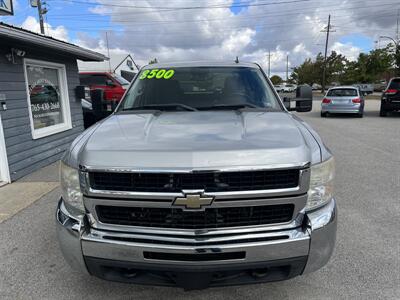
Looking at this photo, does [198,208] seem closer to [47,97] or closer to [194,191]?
[194,191]

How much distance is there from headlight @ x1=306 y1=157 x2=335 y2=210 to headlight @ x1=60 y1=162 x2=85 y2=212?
1474 mm

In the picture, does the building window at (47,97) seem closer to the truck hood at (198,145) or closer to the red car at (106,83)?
the truck hood at (198,145)

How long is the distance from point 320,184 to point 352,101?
15.2 m

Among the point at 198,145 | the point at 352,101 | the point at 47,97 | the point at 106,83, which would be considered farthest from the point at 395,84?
the point at 198,145

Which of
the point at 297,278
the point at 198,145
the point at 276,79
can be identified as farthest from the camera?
the point at 276,79

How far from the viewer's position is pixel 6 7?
6668 millimetres

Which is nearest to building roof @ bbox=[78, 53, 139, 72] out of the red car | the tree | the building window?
the red car

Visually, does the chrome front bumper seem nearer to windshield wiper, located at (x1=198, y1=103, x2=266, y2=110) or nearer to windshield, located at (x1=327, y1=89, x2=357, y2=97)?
windshield wiper, located at (x1=198, y1=103, x2=266, y2=110)

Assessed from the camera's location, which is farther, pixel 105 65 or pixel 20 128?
pixel 105 65

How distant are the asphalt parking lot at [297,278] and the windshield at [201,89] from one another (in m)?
1.61

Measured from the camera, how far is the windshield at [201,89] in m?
3.35

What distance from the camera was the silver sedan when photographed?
51.6 feet

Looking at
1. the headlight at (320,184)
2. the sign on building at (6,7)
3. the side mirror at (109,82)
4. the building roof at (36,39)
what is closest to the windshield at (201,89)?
the headlight at (320,184)

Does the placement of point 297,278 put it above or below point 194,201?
below
